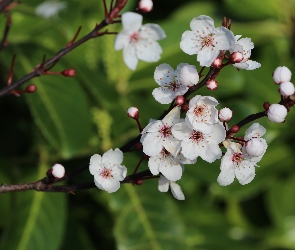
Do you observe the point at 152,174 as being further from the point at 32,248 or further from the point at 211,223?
the point at 211,223

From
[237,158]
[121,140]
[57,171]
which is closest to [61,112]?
[121,140]

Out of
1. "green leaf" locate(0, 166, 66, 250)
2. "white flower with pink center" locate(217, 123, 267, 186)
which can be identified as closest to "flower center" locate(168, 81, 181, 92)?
"white flower with pink center" locate(217, 123, 267, 186)

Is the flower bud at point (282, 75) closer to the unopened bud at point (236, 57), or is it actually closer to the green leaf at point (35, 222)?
the unopened bud at point (236, 57)

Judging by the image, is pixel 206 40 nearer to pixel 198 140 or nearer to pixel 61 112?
pixel 198 140

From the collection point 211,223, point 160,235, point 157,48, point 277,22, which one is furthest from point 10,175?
point 277,22

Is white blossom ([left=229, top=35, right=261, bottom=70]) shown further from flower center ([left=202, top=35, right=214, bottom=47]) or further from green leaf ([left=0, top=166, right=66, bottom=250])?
green leaf ([left=0, top=166, right=66, bottom=250])

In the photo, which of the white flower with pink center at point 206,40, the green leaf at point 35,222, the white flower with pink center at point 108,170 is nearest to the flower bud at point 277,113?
the white flower with pink center at point 206,40
